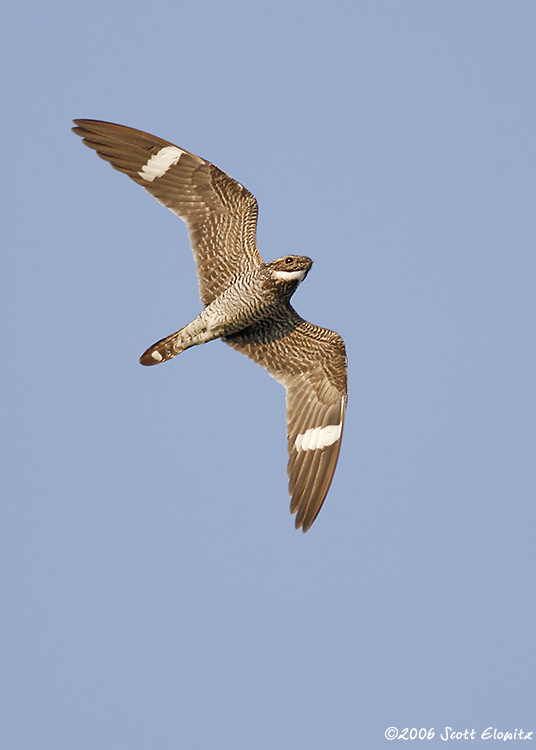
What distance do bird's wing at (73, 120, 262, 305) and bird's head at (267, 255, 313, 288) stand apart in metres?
0.50

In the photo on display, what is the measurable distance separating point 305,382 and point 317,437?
27.6 inches

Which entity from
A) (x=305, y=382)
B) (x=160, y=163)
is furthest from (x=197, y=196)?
(x=305, y=382)

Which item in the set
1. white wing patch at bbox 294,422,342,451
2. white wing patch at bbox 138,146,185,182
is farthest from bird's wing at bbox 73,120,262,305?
white wing patch at bbox 294,422,342,451

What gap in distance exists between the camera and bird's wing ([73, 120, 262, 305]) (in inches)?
368

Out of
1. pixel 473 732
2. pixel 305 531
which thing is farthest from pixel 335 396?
pixel 473 732

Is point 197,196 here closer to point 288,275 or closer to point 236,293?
point 236,293

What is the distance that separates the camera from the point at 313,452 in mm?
9289

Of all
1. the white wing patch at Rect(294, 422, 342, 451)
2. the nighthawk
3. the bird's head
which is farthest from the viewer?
the white wing patch at Rect(294, 422, 342, 451)

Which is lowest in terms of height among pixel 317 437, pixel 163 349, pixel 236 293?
pixel 317 437

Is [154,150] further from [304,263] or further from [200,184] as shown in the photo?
[304,263]

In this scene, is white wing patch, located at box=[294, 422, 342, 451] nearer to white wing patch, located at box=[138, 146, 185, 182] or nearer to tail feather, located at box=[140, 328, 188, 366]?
tail feather, located at box=[140, 328, 188, 366]

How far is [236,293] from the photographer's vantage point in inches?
362

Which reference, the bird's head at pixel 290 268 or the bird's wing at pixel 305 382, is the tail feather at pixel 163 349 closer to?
the bird's wing at pixel 305 382

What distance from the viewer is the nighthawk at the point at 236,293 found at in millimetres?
9188
